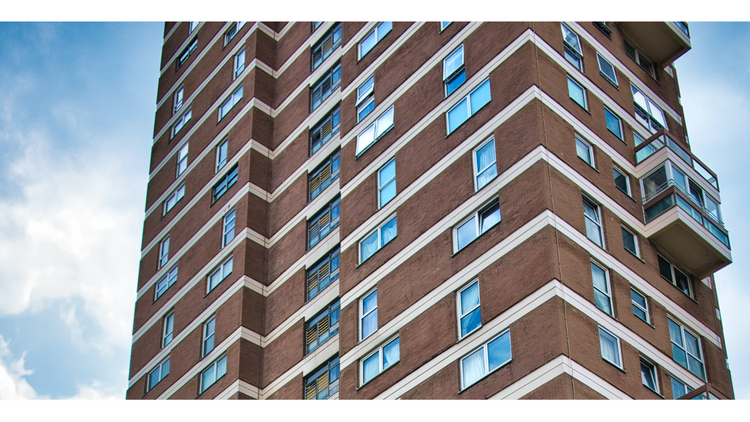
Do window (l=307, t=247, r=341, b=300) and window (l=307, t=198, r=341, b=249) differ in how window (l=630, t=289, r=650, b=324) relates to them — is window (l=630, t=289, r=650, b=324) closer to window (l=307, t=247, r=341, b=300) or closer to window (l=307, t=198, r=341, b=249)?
window (l=307, t=247, r=341, b=300)

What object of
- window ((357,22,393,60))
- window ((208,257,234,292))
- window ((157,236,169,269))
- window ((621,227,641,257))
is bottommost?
window ((621,227,641,257))

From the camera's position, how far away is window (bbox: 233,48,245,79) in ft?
181

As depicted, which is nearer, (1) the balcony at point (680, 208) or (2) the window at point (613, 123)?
(1) the balcony at point (680, 208)

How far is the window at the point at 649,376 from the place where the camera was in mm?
32625

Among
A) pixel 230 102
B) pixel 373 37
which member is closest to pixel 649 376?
pixel 373 37

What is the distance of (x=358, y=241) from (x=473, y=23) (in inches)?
361

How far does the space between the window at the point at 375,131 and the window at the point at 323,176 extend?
3.16 m

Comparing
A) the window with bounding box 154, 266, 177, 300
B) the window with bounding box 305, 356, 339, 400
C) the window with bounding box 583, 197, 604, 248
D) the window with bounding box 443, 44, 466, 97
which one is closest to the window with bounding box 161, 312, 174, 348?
the window with bounding box 154, 266, 177, 300

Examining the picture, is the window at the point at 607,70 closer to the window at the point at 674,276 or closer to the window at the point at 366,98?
the window at the point at 674,276

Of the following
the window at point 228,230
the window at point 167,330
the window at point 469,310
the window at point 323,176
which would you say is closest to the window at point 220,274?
the window at point 228,230

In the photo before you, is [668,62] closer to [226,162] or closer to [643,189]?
[643,189]

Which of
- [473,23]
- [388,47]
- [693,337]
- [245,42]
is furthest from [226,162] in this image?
[693,337]

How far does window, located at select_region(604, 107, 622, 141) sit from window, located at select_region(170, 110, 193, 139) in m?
26.4

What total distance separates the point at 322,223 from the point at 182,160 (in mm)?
14741
